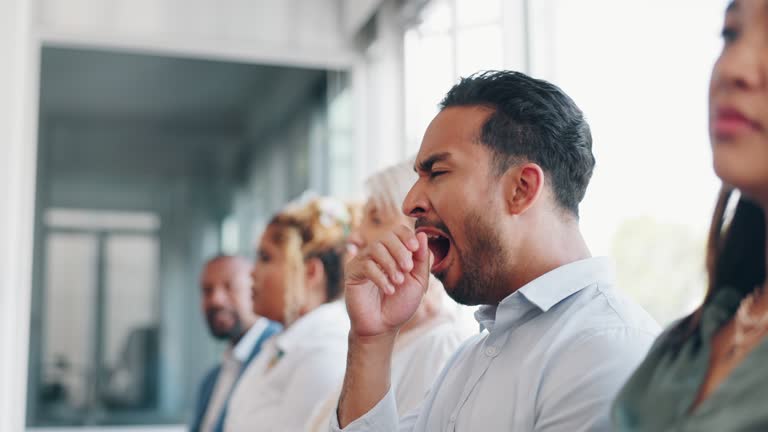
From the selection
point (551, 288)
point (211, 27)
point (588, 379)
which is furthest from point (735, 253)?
point (211, 27)

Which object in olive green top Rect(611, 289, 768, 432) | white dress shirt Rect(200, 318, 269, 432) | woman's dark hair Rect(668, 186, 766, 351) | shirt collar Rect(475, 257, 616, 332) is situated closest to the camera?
olive green top Rect(611, 289, 768, 432)

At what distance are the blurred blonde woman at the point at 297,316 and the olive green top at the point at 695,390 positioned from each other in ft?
5.57

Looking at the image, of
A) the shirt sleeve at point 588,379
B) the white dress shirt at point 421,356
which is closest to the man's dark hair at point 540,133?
the shirt sleeve at point 588,379

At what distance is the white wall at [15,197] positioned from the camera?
12.7 ft

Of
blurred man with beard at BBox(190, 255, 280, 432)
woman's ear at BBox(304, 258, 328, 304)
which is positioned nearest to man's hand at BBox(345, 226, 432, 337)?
woman's ear at BBox(304, 258, 328, 304)

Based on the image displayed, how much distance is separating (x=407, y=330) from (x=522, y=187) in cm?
80

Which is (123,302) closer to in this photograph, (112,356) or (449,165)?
(112,356)

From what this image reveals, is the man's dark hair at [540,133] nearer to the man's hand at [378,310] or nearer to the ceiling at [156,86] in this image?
the man's hand at [378,310]

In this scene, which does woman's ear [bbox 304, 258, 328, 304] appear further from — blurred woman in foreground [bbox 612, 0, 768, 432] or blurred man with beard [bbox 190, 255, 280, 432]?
blurred woman in foreground [bbox 612, 0, 768, 432]

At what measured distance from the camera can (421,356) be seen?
207cm

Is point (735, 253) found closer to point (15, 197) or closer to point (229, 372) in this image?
point (229, 372)

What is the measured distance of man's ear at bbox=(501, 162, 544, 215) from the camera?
1560 millimetres

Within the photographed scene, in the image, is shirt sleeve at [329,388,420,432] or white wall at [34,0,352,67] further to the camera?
white wall at [34,0,352,67]

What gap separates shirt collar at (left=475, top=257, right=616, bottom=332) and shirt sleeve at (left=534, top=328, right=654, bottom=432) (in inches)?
4.9
